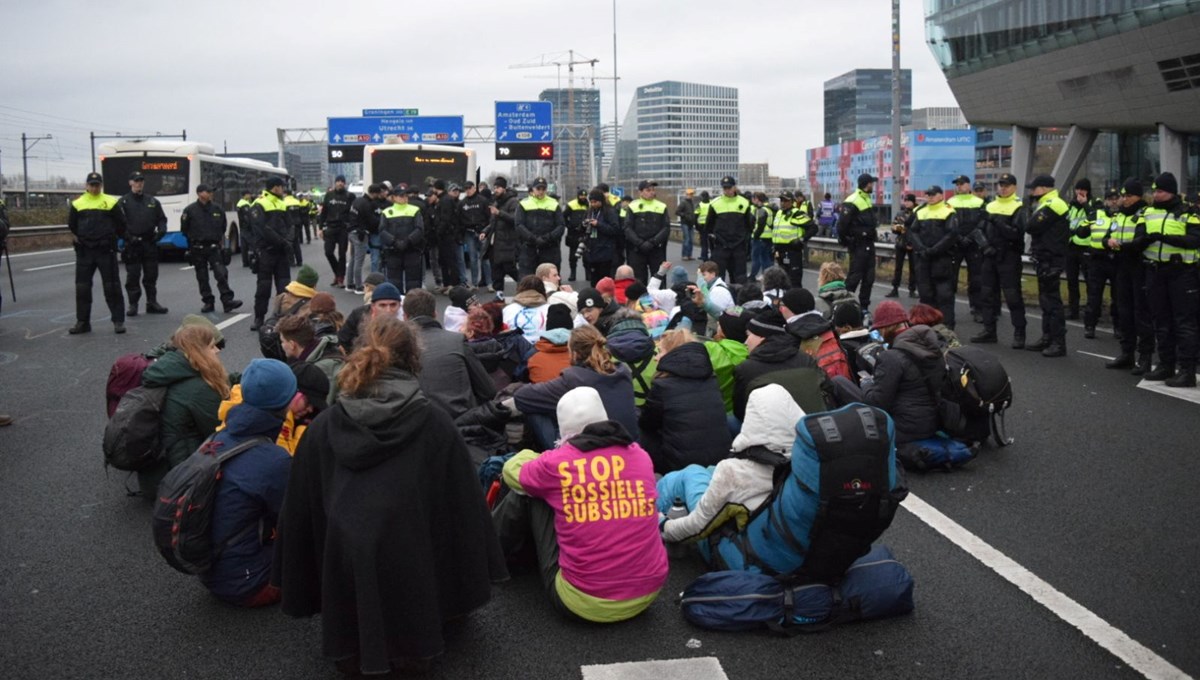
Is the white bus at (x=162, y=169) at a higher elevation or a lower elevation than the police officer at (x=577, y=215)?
higher

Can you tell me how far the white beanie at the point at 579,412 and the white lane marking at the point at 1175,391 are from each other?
7.22 m

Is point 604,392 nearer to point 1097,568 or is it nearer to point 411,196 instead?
point 1097,568

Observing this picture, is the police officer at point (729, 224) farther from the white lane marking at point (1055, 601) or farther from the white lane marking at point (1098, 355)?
the white lane marking at point (1055, 601)

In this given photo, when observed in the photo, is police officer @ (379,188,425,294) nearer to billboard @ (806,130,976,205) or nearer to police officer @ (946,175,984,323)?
police officer @ (946,175,984,323)

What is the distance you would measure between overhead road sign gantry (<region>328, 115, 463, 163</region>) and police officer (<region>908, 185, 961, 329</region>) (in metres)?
42.5

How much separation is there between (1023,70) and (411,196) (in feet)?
125

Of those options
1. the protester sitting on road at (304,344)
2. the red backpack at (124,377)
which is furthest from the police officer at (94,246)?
the protester sitting on road at (304,344)

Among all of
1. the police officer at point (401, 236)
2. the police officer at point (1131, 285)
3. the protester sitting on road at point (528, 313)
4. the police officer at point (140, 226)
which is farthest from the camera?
the police officer at point (401, 236)

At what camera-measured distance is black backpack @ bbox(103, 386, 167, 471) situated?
629 cm

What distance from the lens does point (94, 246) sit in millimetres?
14016

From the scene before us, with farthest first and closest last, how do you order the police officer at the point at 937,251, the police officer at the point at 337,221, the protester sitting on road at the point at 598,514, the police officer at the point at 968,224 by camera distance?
the police officer at the point at 337,221, the police officer at the point at 937,251, the police officer at the point at 968,224, the protester sitting on road at the point at 598,514

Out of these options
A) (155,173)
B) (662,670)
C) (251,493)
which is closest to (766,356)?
(662,670)

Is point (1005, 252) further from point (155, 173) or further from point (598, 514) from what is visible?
point (155, 173)

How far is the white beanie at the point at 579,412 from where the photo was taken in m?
5.04
